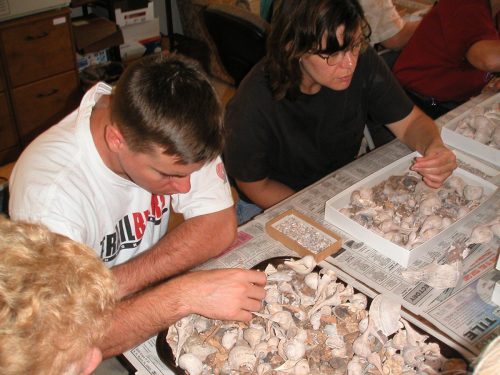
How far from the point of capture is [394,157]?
1797mm

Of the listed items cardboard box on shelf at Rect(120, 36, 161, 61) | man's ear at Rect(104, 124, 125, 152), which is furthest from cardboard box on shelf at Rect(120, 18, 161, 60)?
man's ear at Rect(104, 124, 125, 152)

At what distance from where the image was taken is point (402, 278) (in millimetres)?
1289

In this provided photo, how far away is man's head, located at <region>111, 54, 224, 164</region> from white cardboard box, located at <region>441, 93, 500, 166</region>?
1.00 metres

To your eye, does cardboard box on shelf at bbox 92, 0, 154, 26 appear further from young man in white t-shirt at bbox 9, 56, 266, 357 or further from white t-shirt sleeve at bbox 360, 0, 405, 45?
young man in white t-shirt at bbox 9, 56, 266, 357

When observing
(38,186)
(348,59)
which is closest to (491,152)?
(348,59)

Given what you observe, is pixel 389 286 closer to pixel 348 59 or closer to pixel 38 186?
pixel 348 59

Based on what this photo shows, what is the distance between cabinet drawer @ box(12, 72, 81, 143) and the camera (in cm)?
302

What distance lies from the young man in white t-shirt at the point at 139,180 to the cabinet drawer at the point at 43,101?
1903mm

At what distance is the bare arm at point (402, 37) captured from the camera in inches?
105

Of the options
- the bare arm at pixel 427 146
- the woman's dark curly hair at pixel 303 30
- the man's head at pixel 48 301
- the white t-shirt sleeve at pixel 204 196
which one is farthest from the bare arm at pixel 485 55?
the man's head at pixel 48 301

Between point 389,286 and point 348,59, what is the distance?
666mm

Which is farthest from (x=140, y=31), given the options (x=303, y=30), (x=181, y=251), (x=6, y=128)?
(x=181, y=251)

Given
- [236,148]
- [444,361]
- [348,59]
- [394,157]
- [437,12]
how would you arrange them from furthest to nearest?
[437,12] < [394,157] < [236,148] < [348,59] < [444,361]

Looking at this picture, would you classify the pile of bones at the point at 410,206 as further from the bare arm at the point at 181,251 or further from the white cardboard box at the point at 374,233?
the bare arm at the point at 181,251
